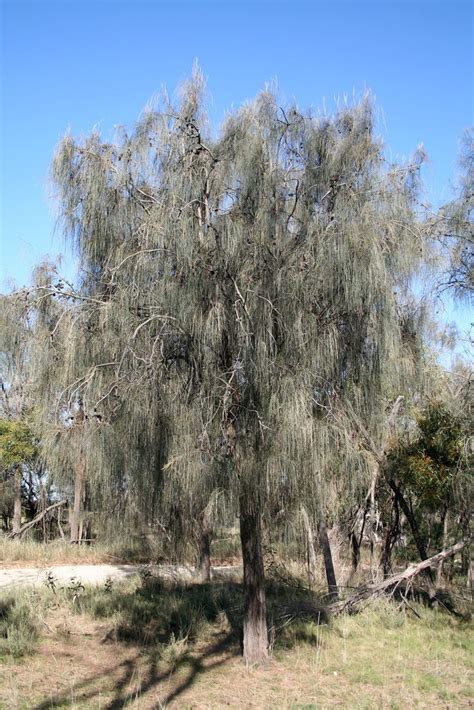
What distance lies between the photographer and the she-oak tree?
597 cm

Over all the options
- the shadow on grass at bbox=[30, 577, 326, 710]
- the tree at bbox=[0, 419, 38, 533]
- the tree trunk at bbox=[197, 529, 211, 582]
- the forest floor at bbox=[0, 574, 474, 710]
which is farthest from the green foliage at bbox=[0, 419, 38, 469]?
the forest floor at bbox=[0, 574, 474, 710]

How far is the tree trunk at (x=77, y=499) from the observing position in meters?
6.57

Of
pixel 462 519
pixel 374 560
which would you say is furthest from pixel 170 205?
pixel 374 560

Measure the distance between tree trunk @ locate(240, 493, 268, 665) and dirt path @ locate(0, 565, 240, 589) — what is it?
440 cm

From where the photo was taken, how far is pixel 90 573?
1380 centimetres

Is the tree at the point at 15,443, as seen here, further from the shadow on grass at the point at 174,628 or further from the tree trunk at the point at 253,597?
the tree trunk at the point at 253,597

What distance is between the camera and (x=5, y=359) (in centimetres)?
679

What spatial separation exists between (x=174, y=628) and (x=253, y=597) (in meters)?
1.87

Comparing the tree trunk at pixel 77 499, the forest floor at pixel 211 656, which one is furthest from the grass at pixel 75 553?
the forest floor at pixel 211 656

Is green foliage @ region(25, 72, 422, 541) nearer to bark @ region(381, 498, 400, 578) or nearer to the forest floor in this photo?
the forest floor

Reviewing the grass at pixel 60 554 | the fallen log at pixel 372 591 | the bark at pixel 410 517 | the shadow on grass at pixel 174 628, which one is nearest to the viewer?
the shadow on grass at pixel 174 628

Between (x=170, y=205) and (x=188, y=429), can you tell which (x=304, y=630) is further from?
(x=170, y=205)

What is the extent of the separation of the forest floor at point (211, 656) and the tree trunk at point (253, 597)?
0.68 feet

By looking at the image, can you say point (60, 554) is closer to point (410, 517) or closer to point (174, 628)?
point (174, 628)
